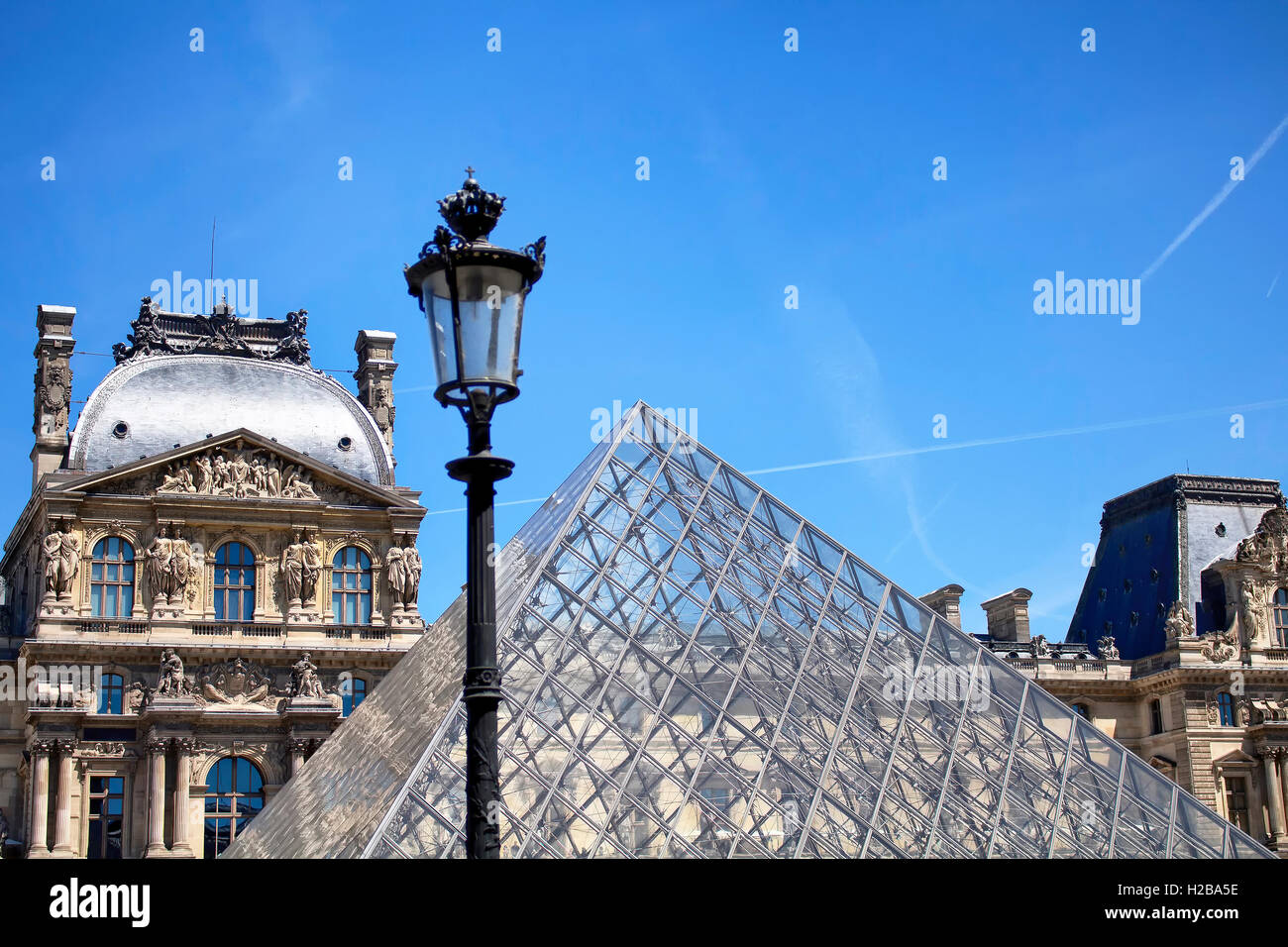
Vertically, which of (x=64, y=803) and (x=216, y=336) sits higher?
(x=216, y=336)

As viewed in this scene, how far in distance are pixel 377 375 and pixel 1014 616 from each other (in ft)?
68.5

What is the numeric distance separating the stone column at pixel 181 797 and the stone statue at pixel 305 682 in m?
2.66

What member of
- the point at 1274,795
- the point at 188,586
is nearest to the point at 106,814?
the point at 188,586

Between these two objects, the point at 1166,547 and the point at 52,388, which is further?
the point at 1166,547

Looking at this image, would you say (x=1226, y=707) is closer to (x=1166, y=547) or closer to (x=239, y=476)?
(x=1166, y=547)

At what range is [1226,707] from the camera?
1857 inches

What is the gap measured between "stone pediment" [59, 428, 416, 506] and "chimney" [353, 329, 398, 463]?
2.75 metres

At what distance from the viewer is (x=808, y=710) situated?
17.5 m

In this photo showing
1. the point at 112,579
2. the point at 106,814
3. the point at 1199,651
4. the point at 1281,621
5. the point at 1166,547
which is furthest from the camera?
the point at 1166,547

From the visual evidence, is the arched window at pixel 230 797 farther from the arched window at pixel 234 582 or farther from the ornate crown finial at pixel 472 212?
the ornate crown finial at pixel 472 212

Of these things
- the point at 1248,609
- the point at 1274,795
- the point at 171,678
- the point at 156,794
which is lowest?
the point at 1274,795
